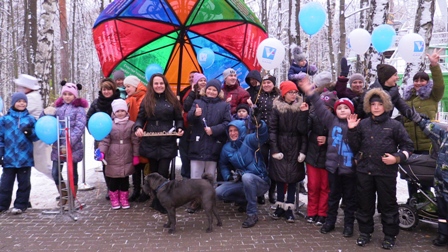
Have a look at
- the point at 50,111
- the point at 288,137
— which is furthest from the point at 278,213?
the point at 50,111

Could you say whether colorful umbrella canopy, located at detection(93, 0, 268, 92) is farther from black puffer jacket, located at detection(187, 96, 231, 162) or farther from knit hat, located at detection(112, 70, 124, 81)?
black puffer jacket, located at detection(187, 96, 231, 162)

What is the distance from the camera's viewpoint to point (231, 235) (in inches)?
183

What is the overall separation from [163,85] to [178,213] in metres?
2.01

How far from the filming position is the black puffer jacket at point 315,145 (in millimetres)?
4914

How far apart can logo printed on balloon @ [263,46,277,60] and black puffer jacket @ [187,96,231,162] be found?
121 cm

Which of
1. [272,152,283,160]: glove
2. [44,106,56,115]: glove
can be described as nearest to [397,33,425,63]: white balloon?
[272,152,283,160]: glove

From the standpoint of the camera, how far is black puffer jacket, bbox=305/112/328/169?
16.1 feet

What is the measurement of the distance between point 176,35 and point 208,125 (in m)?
3.03

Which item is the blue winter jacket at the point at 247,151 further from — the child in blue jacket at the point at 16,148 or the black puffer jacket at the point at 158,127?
the child in blue jacket at the point at 16,148

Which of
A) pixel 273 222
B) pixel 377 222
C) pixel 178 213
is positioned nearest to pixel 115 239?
pixel 178 213

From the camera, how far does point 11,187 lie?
5578 mm

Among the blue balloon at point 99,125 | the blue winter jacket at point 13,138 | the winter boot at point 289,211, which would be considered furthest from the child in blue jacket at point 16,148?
the winter boot at point 289,211

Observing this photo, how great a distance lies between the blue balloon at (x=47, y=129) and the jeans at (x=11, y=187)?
0.83 meters

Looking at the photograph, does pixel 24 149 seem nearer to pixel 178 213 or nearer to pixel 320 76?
pixel 178 213
